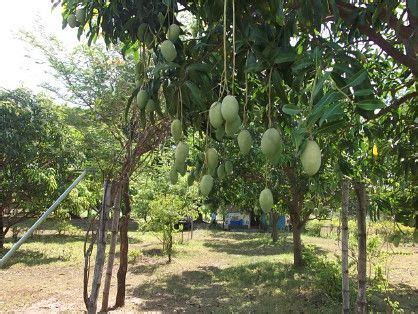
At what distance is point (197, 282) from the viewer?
8781 mm

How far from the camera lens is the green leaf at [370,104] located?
96 cm

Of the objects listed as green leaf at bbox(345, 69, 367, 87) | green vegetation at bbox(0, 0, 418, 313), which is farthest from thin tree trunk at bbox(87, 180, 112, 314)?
green leaf at bbox(345, 69, 367, 87)

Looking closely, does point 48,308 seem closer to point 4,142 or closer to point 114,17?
point 4,142

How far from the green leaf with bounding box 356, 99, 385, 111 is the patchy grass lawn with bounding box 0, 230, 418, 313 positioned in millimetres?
5769

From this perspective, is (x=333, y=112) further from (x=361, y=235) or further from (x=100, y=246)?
(x=361, y=235)

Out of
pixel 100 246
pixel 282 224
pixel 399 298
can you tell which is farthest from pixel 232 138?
pixel 282 224

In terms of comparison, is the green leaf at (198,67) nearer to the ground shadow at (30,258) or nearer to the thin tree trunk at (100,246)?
the thin tree trunk at (100,246)

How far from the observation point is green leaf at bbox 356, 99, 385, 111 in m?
0.96

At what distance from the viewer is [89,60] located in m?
5.37

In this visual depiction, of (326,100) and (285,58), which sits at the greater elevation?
(285,58)

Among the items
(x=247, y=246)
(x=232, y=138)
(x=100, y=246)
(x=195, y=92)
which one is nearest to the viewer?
(x=195, y=92)

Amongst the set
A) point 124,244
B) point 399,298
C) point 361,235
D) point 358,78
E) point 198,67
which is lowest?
point 399,298

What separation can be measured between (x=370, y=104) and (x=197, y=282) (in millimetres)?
8283

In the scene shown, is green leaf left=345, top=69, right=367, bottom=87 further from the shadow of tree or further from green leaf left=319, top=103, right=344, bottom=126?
the shadow of tree
